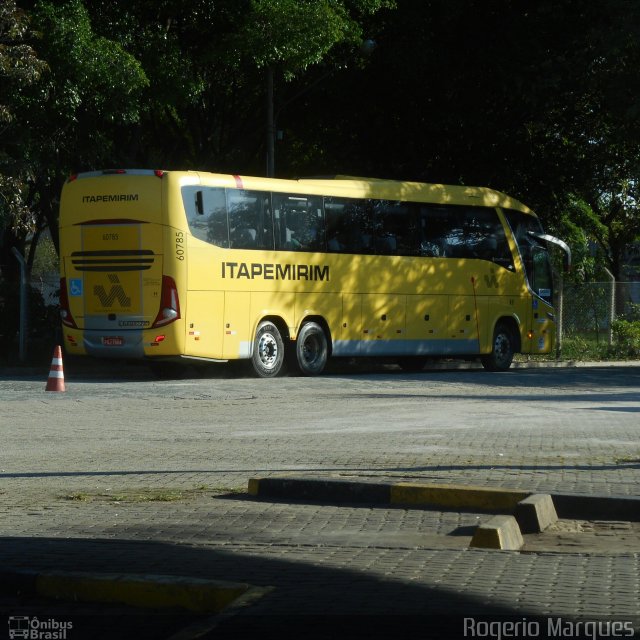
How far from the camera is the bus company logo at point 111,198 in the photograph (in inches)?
887

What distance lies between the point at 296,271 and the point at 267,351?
5.66ft

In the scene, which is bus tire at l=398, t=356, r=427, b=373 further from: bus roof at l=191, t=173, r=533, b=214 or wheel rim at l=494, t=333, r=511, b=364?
bus roof at l=191, t=173, r=533, b=214

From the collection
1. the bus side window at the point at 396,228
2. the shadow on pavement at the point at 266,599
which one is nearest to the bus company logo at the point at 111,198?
the bus side window at the point at 396,228

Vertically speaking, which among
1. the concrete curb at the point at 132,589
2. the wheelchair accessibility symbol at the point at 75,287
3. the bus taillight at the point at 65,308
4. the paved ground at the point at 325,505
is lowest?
the paved ground at the point at 325,505

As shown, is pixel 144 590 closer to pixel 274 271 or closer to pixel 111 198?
pixel 111 198

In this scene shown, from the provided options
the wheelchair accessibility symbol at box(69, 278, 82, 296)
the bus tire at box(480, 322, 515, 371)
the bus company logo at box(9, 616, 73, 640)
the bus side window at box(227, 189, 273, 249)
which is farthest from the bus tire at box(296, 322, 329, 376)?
the bus company logo at box(9, 616, 73, 640)

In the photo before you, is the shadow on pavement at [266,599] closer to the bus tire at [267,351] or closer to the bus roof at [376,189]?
the bus roof at [376,189]

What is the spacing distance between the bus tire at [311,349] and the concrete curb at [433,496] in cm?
1580

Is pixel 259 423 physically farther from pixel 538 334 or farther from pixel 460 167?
pixel 460 167

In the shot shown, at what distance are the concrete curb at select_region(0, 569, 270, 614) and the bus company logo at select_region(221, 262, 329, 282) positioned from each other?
57.4ft

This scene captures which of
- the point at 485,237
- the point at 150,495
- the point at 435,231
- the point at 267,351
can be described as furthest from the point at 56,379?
the point at 485,237

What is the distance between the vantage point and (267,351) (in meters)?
24.2

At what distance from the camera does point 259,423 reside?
14.8 metres

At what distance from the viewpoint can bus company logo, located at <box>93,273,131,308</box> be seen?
22.7 metres
